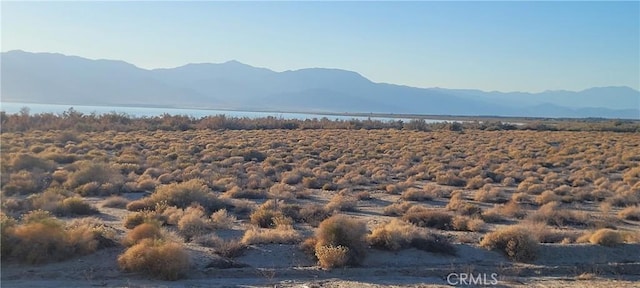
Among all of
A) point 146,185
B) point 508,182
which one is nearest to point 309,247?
point 146,185

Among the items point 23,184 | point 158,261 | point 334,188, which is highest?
point 158,261

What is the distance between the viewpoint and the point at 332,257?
1259 cm

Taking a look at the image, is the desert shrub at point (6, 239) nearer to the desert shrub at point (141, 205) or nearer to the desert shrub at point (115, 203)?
the desert shrub at point (141, 205)

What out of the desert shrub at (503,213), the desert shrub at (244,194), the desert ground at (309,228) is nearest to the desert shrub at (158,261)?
the desert ground at (309,228)

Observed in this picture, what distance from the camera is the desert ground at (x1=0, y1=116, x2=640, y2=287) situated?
473 inches

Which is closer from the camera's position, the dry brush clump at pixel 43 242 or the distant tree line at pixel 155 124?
the dry brush clump at pixel 43 242

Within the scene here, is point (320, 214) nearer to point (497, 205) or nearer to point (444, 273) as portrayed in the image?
point (444, 273)

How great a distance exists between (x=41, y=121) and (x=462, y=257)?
6017cm

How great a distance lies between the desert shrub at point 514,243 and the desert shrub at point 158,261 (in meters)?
7.05

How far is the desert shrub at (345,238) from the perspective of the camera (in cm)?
1304

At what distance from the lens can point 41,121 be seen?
64.1m

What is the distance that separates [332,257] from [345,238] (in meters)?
0.89

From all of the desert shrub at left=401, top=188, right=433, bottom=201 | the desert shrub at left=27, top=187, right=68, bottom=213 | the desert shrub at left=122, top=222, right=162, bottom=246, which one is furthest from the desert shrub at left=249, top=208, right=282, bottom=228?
the desert shrub at left=401, top=188, right=433, bottom=201

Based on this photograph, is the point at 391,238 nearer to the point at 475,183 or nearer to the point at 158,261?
the point at 158,261
